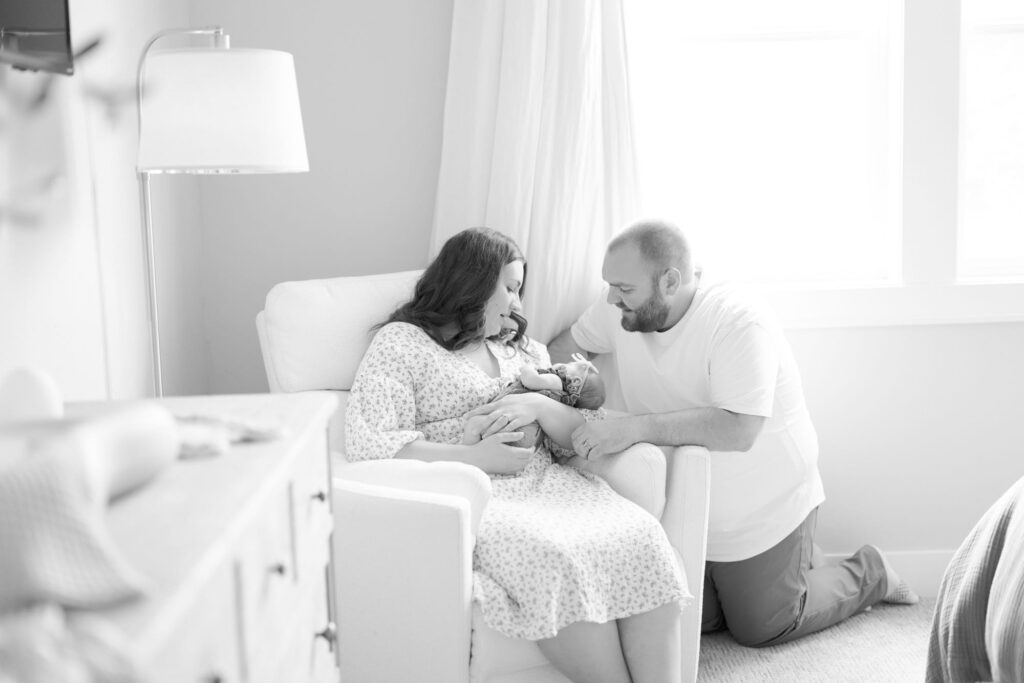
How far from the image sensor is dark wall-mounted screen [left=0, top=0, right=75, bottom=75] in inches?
66.1

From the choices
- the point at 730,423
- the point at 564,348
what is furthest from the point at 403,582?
the point at 564,348

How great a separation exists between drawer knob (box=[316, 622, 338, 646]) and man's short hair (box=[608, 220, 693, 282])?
4.23 feet

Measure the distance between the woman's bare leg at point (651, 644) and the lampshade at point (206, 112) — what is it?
1.20 meters

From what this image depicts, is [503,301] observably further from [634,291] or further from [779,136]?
[779,136]

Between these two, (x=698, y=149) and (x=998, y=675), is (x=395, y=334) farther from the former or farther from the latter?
(x=998, y=675)

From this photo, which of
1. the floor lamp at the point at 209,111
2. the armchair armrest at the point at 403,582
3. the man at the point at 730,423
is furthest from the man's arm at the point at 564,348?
the floor lamp at the point at 209,111

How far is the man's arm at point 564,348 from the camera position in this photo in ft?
9.76

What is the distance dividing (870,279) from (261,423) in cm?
237

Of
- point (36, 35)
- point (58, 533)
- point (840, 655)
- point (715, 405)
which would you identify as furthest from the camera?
point (840, 655)

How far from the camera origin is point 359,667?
2066 millimetres

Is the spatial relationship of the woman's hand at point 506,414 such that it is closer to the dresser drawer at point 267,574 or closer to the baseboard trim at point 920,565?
the dresser drawer at point 267,574

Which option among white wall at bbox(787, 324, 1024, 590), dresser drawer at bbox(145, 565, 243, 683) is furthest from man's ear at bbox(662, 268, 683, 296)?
dresser drawer at bbox(145, 565, 243, 683)

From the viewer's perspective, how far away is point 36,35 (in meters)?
1.75

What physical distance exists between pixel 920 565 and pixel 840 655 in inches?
26.5
